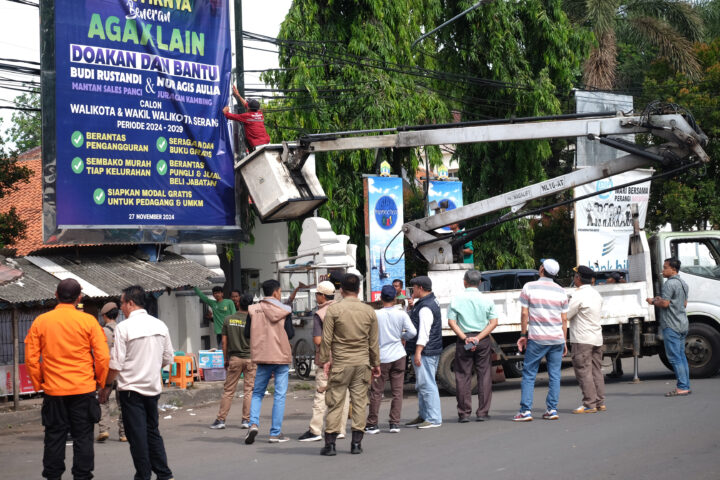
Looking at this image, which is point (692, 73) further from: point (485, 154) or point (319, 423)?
point (319, 423)

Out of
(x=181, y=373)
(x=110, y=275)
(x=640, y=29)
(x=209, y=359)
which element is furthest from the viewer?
(x=640, y=29)

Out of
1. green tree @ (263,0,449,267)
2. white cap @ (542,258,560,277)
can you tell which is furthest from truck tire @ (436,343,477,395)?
green tree @ (263,0,449,267)

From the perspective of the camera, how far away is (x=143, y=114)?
1584 cm

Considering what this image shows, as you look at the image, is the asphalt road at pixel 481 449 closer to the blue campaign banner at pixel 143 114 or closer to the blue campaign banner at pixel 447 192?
the blue campaign banner at pixel 143 114

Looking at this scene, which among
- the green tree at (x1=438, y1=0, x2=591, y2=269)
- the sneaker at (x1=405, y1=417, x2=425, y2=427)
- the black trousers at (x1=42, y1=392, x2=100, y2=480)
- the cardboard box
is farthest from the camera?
the green tree at (x1=438, y1=0, x2=591, y2=269)

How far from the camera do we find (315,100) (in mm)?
23484

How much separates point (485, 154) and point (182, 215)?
40.7ft

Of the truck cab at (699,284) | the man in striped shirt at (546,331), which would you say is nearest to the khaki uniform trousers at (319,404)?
the man in striped shirt at (546,331)

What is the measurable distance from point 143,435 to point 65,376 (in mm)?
806

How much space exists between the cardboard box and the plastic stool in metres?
0.83

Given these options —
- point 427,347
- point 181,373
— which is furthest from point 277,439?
point 181,373

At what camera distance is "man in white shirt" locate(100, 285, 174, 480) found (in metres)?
7.48

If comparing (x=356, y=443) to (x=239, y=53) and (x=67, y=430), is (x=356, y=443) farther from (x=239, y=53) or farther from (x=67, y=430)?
(x=239, y=53)

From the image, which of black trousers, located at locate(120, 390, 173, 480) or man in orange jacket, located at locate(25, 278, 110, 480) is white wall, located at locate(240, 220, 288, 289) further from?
man in orange jacket, located at locate(25, 278, 110, 480)
